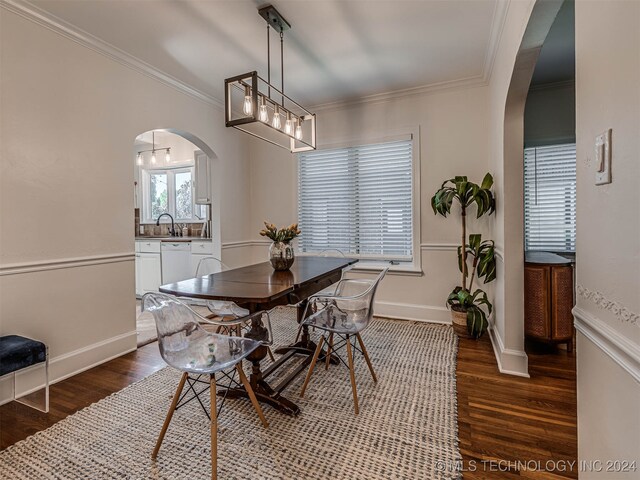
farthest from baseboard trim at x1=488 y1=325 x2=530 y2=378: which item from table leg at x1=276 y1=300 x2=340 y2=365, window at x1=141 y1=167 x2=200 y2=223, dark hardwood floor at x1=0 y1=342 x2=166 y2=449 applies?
window at x1=141 y1=167 x2=200 y2=223

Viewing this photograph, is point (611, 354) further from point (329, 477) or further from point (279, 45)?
point (279, 45)

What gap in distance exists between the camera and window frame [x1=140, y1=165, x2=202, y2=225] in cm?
567

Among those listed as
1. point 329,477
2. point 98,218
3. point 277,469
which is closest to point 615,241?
point 329,477

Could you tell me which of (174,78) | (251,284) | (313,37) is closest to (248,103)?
(313,37)

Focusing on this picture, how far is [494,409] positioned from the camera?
201 cm

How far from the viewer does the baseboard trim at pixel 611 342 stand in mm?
725

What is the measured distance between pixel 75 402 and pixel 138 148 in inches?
195

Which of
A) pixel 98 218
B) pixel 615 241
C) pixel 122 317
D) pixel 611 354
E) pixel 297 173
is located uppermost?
pixel 297 173

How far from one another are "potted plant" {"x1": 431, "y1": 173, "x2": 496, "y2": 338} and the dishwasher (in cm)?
350

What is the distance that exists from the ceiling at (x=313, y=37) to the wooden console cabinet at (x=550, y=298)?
200cm

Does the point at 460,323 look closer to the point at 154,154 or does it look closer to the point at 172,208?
the point at 172,208

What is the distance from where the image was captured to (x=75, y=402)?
2.17 m

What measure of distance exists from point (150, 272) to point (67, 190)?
273 centimetres

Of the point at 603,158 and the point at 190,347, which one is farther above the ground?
the point at 603,158
